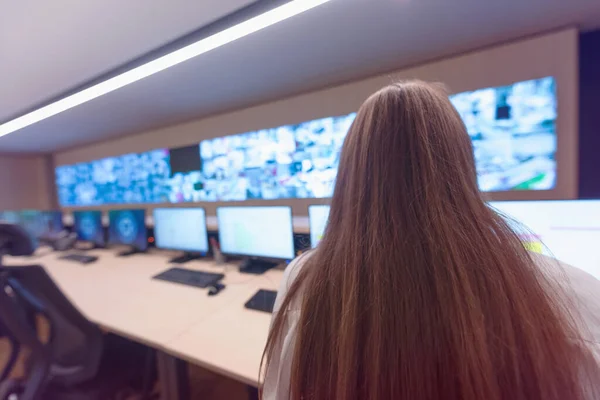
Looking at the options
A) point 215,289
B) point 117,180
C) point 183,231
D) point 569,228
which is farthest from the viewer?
point 117,180

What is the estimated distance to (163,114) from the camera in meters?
2.79

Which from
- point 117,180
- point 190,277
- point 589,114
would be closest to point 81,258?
point 190,277

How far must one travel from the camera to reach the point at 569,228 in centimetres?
80

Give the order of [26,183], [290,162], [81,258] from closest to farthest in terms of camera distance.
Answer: [81,258] → [290,162] → [26,183]

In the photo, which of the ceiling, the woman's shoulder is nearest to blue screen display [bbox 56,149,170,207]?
the ceiling

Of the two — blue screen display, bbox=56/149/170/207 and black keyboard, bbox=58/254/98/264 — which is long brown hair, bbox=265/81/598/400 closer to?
black keyboard, bbox=58/254/98/264

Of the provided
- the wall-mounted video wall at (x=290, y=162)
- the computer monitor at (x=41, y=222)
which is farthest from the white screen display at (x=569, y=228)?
the computer monitor at (x=41, y=222)

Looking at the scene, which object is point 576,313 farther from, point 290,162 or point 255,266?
point 290,162

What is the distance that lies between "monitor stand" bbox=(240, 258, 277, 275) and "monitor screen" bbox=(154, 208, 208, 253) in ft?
1.27

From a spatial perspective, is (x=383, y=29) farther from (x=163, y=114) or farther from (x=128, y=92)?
(x=163, y=114)

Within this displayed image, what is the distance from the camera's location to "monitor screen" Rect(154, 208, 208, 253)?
5.79ft

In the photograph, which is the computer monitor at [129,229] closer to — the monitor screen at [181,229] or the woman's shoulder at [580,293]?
the monitor screen at [181,229]

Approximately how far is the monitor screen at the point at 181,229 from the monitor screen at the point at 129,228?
0.85ft

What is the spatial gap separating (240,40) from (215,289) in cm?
165
